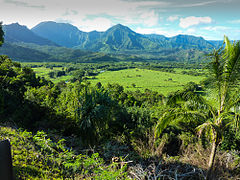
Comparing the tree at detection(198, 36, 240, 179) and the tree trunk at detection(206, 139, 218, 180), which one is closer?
the tree at detection(198, 36, 240, 179)

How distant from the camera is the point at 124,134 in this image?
7508 mm

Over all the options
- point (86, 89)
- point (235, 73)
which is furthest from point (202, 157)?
A: point (86, 89)

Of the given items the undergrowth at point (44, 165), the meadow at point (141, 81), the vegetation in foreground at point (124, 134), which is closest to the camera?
the undergrowth at point (44, 165)

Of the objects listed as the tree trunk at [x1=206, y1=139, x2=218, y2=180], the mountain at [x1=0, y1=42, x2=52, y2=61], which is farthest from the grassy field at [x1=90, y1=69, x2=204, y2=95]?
the mountain at [x1=0, y1=42, x2=52, y2=61]

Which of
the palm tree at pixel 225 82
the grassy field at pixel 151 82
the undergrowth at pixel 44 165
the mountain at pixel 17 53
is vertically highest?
the mountain at pixel 17 53

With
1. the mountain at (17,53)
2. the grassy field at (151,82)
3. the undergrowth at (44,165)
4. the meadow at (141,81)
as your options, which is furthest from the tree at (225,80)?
the mountain at (17,53)

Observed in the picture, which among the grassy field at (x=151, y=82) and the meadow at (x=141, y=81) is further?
the grassy field at (x=151, y=82)

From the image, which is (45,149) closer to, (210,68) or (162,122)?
(162,122)

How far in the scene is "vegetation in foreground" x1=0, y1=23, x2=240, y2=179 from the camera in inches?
130

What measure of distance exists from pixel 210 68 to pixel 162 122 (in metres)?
2.10

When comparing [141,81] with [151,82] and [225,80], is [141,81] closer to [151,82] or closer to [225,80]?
[151,82]

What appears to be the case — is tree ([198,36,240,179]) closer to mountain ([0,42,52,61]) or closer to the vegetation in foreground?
the vegetation in foreground

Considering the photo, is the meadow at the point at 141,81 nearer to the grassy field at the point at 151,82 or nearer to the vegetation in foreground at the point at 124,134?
the grassy field at the point at 151,82

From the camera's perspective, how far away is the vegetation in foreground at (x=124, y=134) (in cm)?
331
